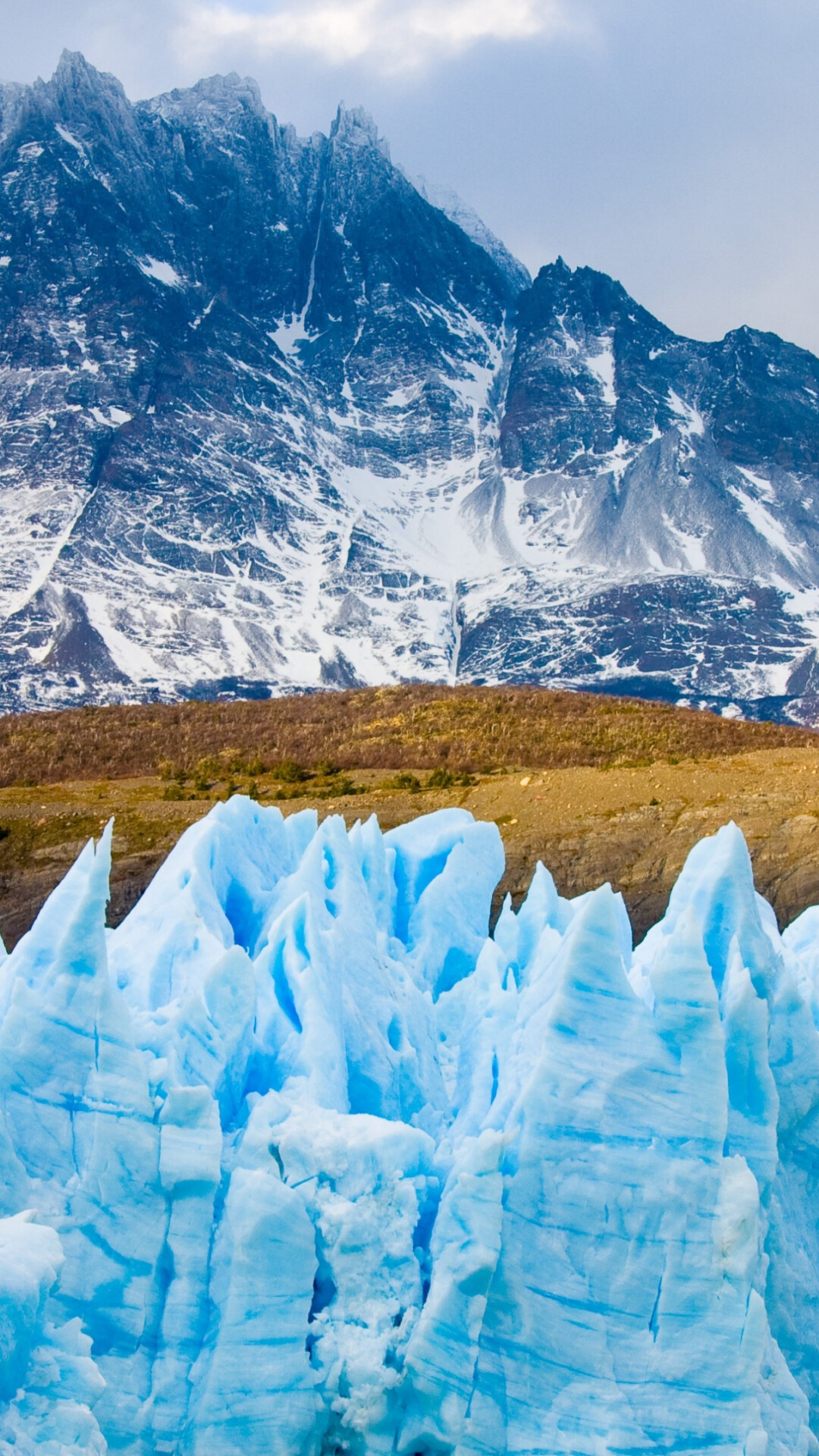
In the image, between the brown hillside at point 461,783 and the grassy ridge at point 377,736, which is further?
the grassy ridge at point 377,736

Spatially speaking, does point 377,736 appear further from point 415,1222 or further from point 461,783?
point 415,1222

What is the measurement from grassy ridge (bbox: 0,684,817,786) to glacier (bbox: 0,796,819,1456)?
821 inches

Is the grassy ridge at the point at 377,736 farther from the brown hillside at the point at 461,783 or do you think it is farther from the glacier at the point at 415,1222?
the glacier at the point at 415,1222

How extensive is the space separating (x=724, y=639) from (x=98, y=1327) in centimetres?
17135

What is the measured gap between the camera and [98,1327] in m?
10.8

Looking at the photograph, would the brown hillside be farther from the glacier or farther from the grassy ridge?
the glacier

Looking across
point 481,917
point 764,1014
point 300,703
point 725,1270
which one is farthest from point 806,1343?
point 300,703

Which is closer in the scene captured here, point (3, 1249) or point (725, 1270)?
point (3, 1249)

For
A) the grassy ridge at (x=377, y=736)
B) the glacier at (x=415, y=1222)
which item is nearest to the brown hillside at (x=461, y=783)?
the grassy ridge at (x=377, y=736)

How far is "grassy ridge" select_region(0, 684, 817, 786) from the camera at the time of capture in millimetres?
34750

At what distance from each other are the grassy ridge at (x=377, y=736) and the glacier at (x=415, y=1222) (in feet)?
68.4

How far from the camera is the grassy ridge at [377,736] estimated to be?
34750mm

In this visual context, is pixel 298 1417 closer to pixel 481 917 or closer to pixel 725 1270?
pixel 725 1270

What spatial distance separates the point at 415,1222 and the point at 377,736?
26866 mm
